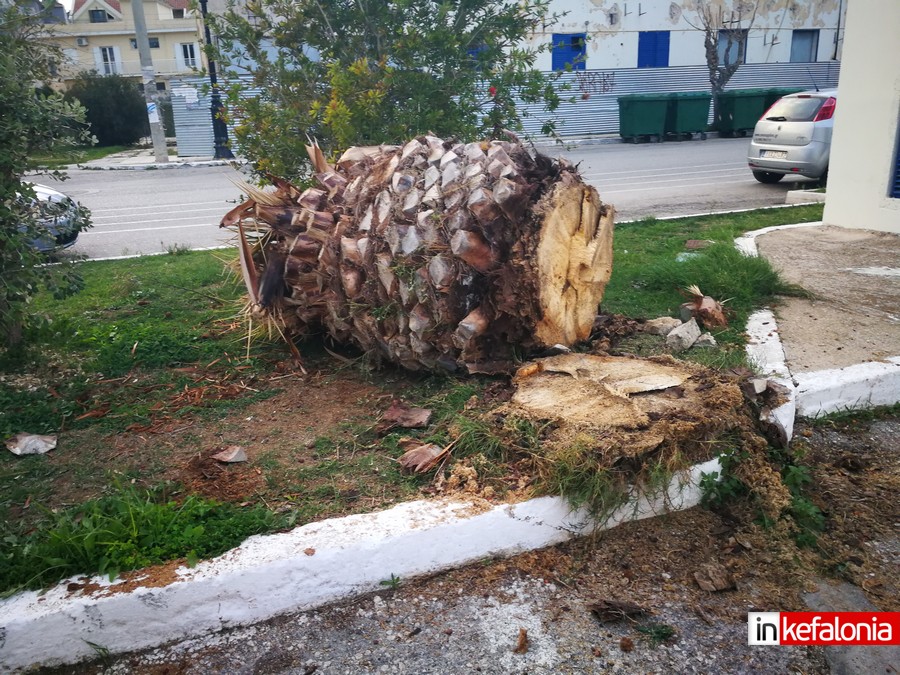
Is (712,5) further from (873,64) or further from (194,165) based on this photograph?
(873,64)

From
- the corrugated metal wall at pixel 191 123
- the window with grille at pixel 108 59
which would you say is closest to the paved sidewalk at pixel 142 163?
the corrugated metal wall at pixel 191 123

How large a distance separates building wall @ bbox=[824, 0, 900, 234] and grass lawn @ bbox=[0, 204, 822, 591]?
10.1ft

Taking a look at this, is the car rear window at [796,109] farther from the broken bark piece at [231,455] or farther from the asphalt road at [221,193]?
the broken bark piece at [231,455]

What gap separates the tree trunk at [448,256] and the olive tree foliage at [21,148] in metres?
1.10

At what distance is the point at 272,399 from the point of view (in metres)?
4.32

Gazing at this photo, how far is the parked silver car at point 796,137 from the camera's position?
13.3 m

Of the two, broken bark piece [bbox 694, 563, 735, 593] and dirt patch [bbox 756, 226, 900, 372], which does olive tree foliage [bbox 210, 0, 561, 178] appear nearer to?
dirt patch [bbox 756, 226, 900, 372]

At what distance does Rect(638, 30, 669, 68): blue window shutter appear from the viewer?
111ft

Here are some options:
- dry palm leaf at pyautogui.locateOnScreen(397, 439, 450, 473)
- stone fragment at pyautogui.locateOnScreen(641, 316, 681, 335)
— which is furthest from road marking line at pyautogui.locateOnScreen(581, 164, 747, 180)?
dry palm leaf at pyautogui.locateOnScreen(397, 439, 450, 473)

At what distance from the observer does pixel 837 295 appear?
5977 millimetres

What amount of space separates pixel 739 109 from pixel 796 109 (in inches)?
553

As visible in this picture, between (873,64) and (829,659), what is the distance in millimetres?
7270

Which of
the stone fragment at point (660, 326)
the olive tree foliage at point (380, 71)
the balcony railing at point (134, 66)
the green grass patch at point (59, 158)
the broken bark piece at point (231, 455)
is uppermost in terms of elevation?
the balcony railing at point (134, 66)

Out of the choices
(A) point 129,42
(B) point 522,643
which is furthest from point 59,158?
(A) point 129,42
